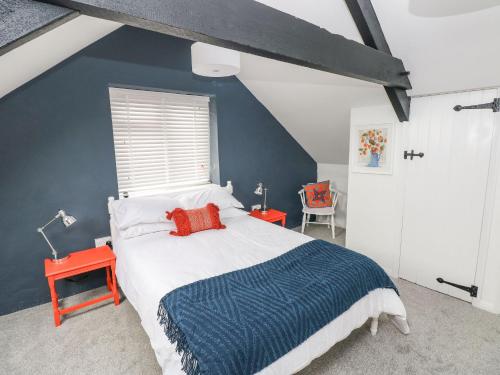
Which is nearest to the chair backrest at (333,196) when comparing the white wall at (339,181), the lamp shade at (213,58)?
the white wall at (339,181)

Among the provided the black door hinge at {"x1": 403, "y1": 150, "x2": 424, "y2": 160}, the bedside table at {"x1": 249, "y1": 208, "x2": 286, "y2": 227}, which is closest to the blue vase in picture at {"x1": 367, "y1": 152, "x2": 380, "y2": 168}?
the black door hinge at {"x1": 403, "y1": 150, "x2": 424, "y2": 160}

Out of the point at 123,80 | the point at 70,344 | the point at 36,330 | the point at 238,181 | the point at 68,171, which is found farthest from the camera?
the point at 238,181

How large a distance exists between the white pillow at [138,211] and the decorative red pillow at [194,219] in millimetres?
97

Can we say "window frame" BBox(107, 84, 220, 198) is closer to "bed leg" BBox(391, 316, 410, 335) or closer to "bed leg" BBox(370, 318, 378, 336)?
"bed leg" BBox(370, 318, 378, 336)

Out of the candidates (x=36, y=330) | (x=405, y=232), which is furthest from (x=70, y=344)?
(x=405, y=232)

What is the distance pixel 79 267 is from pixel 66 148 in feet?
3.46

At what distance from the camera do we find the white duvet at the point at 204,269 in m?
1.49

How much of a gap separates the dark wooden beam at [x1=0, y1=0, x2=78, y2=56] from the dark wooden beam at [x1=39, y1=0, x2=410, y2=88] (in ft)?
0.13

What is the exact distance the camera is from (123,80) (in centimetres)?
264

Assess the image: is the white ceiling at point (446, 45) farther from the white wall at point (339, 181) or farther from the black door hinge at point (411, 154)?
the white wall at point (339, 181)

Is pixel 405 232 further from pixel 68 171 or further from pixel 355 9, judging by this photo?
pixel 68 171

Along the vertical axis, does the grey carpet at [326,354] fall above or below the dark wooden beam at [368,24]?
below

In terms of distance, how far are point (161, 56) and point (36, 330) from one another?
105 inches

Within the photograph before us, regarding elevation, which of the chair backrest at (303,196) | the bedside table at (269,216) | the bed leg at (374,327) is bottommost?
the bed leg at (374,327)
